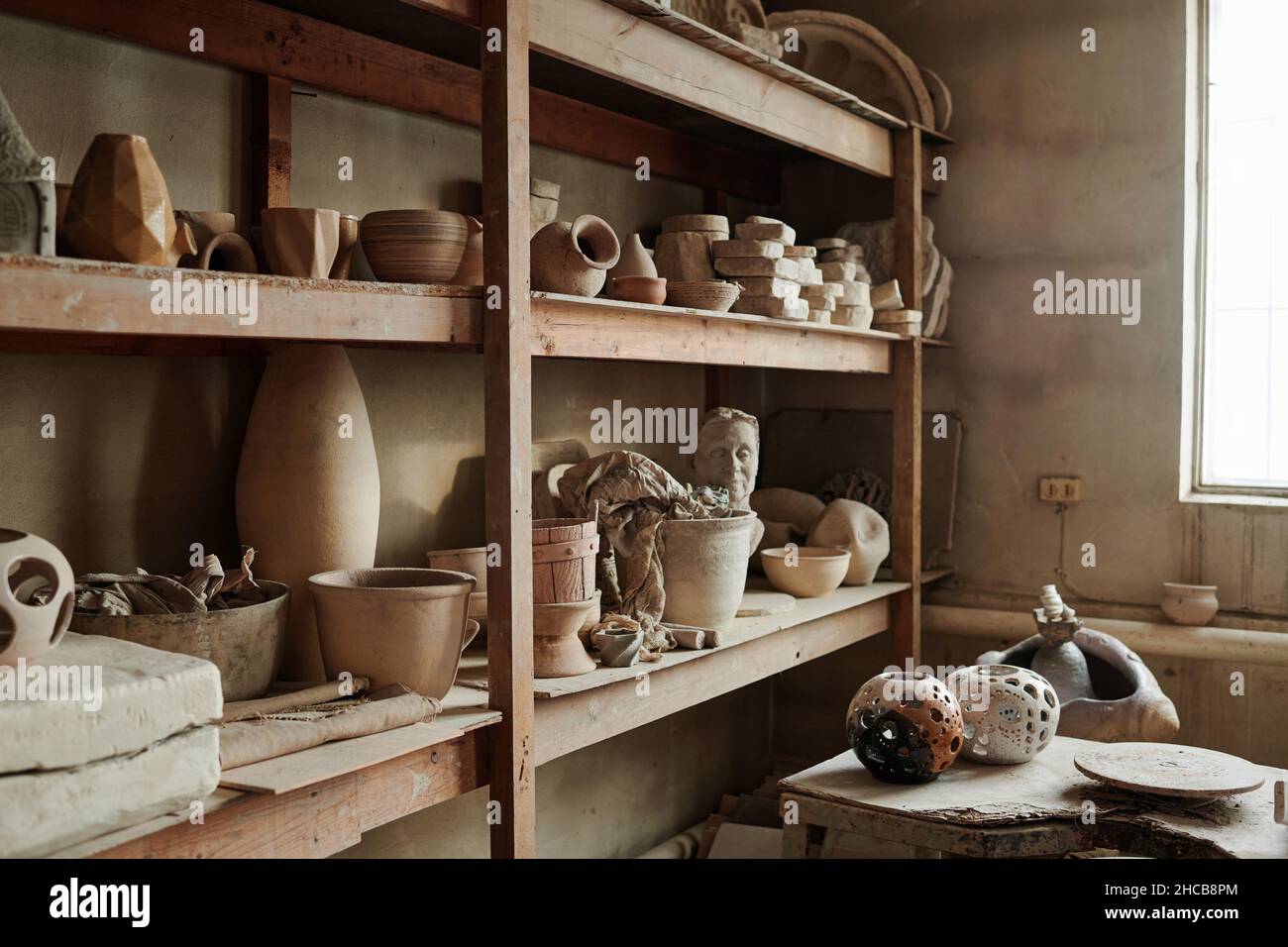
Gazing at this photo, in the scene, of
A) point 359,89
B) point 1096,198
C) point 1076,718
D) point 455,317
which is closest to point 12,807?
point 455,317

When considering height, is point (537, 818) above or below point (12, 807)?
below

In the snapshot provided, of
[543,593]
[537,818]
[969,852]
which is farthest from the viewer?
[537,818]

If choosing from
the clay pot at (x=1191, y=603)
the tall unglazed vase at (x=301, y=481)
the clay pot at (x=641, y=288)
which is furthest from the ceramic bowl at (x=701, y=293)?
the clay pot at (x=1191, y=603)

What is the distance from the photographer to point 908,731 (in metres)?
2.34

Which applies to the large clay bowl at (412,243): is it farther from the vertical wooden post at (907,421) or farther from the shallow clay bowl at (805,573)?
the vertical wooden post at (907,421)

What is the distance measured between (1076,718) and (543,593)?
5.22 feet

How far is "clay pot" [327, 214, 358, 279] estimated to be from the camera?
7.26 feet

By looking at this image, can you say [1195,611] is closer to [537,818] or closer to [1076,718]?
[1076,718]

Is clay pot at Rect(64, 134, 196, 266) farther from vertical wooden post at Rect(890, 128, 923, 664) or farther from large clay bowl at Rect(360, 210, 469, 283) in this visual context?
vertical wooden post at Rect(890, 128, 923, 664)

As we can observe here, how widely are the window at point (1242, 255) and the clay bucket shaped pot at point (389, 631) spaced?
116 inches

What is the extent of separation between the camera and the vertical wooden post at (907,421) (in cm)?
402

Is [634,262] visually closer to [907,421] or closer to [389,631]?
[389,631]
